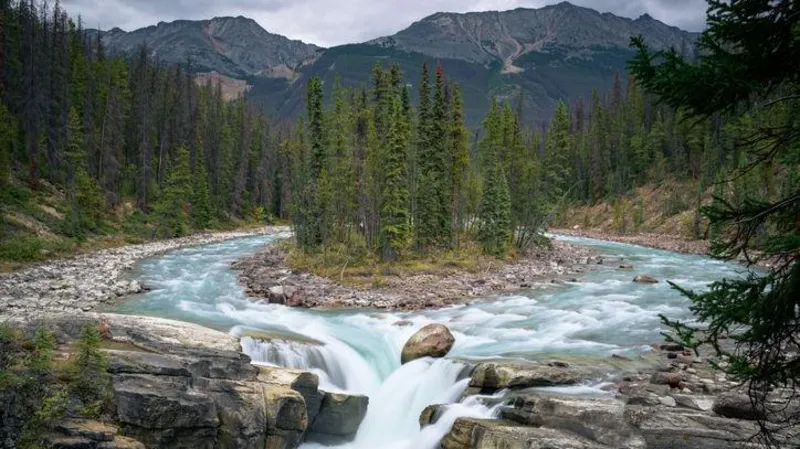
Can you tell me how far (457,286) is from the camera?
33.0 metres

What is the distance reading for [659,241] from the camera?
6397cm

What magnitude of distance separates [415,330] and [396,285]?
9796 millimetres

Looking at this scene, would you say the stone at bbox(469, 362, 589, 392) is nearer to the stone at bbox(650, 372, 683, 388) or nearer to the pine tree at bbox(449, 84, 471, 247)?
the stone at bbox(650, 372, 683, 388)

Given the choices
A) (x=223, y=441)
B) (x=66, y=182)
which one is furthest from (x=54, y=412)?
(x=66, y=182)

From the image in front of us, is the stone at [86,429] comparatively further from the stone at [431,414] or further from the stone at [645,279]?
the stone at [645,279]

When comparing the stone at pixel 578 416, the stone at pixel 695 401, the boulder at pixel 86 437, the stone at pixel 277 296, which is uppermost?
the stone at pixel 695 401

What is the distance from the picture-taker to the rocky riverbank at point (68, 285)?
21.8 meters

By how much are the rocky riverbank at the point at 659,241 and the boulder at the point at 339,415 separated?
4095cm

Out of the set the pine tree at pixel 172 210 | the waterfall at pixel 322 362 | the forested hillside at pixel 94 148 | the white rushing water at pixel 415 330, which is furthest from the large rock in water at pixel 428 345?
the pine tree at pixel 172 210

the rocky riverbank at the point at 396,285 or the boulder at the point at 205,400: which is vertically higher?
the boulder at the point at 205,400

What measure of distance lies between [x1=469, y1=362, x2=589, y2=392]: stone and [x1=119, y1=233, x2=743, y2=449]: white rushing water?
1.97 ft

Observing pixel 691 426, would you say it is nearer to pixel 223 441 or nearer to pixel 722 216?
pixel 722 216

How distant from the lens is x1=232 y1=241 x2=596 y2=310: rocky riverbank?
28.5 meters

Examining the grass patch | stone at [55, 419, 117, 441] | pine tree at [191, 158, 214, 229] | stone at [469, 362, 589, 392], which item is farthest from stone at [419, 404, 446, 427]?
pine tree at [191, 158, 214, 229]
